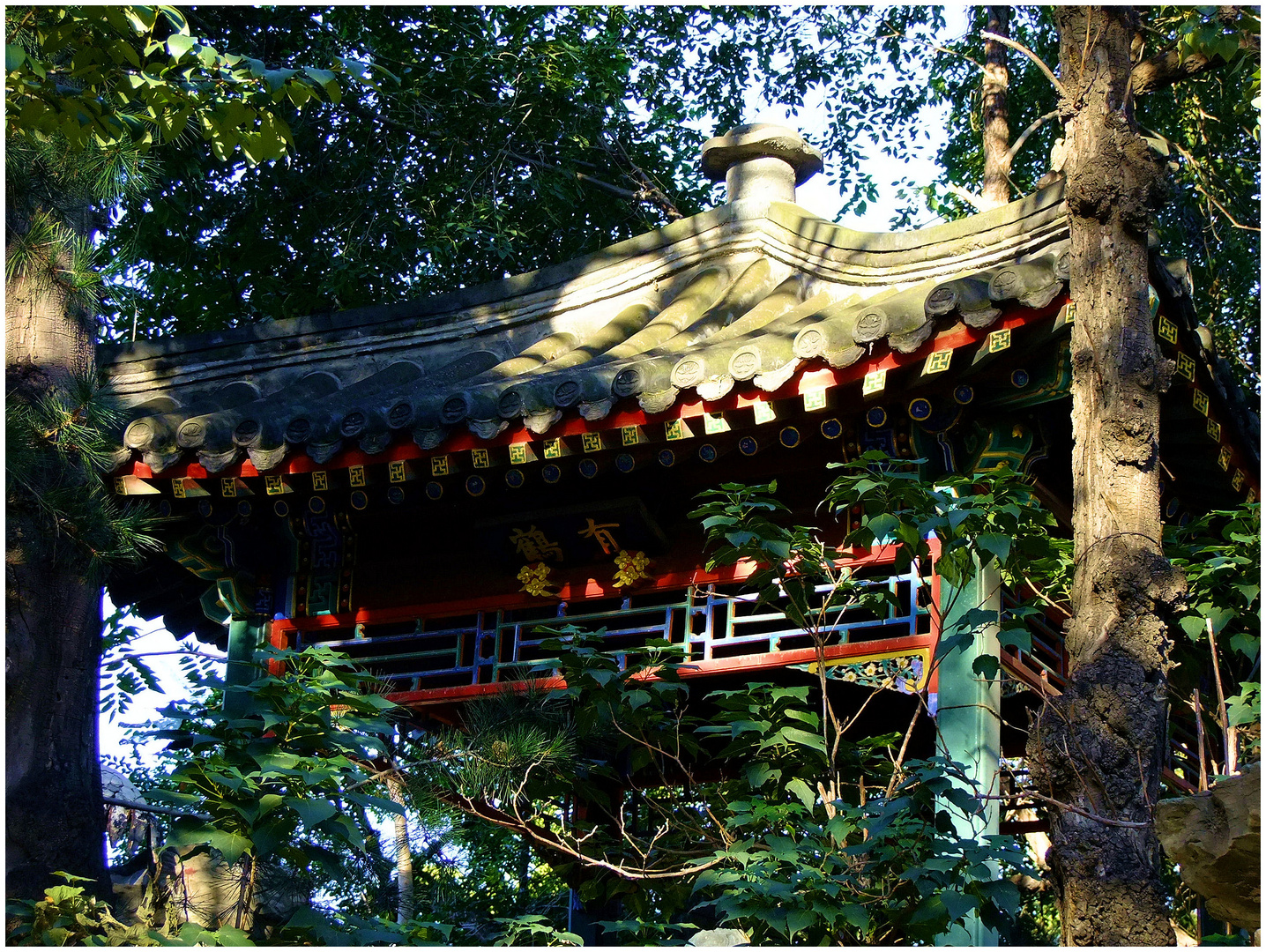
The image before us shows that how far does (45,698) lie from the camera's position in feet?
15.5

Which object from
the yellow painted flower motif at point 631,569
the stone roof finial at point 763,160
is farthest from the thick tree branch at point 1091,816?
the stone roof finial at point 763,160

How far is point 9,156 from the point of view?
5.02 metres

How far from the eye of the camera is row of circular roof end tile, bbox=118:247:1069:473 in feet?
16.4

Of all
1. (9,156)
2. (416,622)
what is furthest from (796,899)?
(9,156)

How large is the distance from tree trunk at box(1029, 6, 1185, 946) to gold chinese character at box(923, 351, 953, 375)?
0.92 meters

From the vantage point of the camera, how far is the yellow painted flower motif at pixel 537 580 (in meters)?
6.14

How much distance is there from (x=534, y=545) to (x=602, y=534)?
332mm

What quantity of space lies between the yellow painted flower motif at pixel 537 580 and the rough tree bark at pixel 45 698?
6.00 feet

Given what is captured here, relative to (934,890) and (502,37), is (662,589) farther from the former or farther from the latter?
(502,37)

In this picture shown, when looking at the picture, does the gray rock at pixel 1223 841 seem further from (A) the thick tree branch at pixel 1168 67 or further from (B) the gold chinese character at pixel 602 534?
(B) the gold chinese character at pixel 602 534

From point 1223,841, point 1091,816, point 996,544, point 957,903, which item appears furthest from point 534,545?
point 1223,841

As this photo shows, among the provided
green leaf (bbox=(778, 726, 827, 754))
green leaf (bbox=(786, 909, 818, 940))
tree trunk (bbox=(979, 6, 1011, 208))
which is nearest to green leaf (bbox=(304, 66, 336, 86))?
Answer: green leaf (bbox=(778, 726, 827, 754))

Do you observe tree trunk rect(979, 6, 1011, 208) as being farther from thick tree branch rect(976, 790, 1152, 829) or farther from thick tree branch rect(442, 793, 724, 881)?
thick tree branch rect(976, 790, 1152, 829)

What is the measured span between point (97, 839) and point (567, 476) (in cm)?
229
